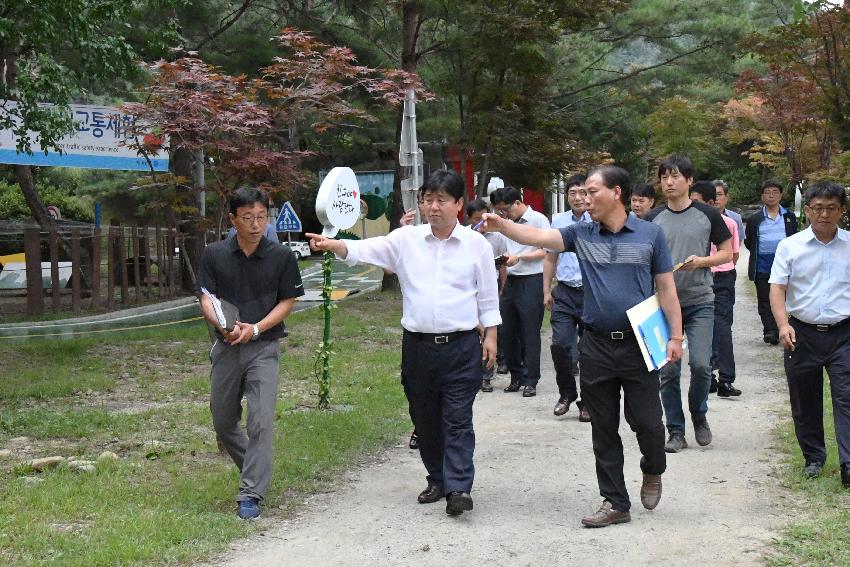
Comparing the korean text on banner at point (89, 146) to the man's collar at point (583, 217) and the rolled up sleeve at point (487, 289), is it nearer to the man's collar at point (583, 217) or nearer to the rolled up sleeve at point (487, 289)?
the man's collar at point (583, 217)

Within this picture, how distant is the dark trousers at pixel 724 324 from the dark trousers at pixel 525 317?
161 centimetres

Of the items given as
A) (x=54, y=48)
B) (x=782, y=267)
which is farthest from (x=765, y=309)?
(x=54, y=48)

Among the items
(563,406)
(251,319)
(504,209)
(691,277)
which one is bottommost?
(563,406)

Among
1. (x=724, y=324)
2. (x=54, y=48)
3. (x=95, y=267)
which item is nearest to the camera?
(x=724, y=324)

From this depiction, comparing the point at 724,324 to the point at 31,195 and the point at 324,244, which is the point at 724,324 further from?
the point at 31,195

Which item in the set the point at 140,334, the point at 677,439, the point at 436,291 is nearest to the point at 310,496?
the point at 436,291

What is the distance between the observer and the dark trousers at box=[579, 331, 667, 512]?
19.3 feet

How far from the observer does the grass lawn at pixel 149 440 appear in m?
5.68

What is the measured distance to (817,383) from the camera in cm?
682

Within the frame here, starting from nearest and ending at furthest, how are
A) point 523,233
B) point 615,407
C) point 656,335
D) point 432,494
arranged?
point 523,233
point 656,335
point 615,407
point 432,494

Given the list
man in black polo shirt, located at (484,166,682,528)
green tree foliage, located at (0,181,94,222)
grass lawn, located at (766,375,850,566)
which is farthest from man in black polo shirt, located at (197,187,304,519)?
green tree foliage, located at (0,181,94,222)

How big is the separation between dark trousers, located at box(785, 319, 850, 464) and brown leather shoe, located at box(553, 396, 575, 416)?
2.62 metres

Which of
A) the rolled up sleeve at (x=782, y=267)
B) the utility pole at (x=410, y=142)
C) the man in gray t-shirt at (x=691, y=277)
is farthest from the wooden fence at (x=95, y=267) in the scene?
the rolled up sleeve at (x=782, y=267)

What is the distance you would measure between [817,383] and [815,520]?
115cm
